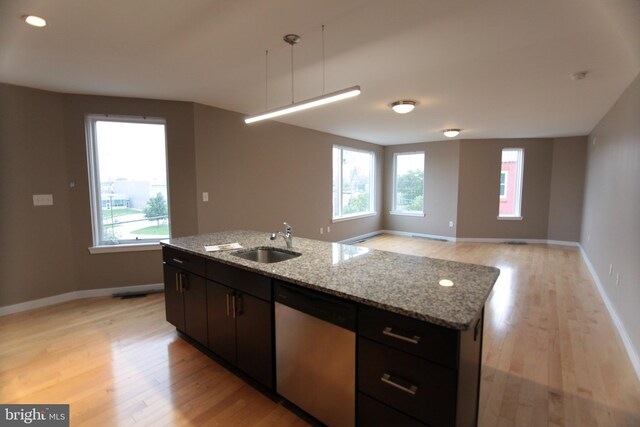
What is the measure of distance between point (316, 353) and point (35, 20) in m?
2.83

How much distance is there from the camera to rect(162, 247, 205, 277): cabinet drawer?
93.4 inches

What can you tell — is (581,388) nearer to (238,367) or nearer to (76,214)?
(238,367)

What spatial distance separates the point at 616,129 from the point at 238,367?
16.4ft

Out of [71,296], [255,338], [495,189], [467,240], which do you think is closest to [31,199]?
[71,296]

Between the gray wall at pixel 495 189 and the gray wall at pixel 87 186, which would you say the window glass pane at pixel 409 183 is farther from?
the gray wall at pixel 87 186

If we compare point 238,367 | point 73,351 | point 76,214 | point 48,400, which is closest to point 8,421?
point 48,400

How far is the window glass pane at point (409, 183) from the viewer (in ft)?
25.7

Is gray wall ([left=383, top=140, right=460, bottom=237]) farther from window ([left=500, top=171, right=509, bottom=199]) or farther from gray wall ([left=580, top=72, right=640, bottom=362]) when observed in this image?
gray wall ([left=580, top=72, right=640, bottom=362])

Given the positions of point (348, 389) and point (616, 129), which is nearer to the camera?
point (348, 389)

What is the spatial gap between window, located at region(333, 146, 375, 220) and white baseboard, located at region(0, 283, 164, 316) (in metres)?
3.82

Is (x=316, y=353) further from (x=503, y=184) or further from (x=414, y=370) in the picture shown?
(x=503, y=184)

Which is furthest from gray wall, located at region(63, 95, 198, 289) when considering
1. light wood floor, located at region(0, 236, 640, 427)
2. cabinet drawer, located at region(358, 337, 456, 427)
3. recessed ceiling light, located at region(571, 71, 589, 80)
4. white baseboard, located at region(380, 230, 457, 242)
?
white baseboard, located at region(380, 230, 457, 242)

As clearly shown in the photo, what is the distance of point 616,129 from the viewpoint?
3672 mm

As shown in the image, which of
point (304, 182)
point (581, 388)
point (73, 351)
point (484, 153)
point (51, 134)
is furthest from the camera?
point (484, 153)
